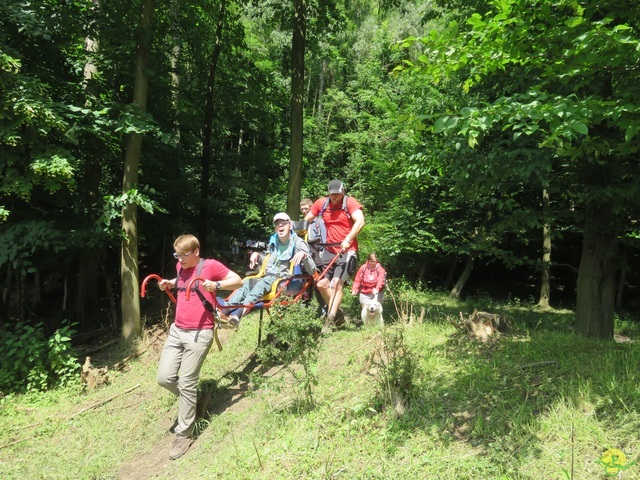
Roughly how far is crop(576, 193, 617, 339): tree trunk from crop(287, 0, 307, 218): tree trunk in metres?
5.03

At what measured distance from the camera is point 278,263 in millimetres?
5551

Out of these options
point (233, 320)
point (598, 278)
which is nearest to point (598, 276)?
point (598, 278)

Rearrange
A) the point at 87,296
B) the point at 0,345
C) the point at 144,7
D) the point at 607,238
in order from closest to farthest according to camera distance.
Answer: the point at 607,238
the point at 0,345
the point at 144,7
the point at 87,296

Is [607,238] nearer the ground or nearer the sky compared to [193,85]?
nearer the ground

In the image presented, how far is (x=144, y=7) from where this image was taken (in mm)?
7781

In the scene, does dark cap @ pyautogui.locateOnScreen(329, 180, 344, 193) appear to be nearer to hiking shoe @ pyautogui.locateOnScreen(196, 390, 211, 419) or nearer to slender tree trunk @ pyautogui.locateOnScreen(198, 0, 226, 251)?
hiking shoe @ pyautogui.locateOnScreen(196, 390, 211, 419)

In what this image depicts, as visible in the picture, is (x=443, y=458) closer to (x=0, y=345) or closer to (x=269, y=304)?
Answer: (x=269, y=304)

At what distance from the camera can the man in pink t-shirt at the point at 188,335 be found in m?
4.53

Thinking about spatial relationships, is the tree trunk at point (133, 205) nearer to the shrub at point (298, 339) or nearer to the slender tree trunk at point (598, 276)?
the shrub at point (298, 339)

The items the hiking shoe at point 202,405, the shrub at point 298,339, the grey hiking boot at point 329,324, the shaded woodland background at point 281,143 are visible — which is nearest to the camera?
the shaded woodland background at point 281,143

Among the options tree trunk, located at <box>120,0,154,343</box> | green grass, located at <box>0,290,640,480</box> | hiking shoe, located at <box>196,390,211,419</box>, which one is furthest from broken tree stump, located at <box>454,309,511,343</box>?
tree trunk, located at <box>120,0,154,343</box>

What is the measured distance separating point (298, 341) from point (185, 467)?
5.14 feet

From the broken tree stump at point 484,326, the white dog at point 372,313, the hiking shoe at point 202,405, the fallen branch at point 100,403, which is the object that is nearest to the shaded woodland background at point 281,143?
the broken tree stump at point 484,326

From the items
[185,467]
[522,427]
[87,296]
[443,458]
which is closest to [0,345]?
[87,296]
